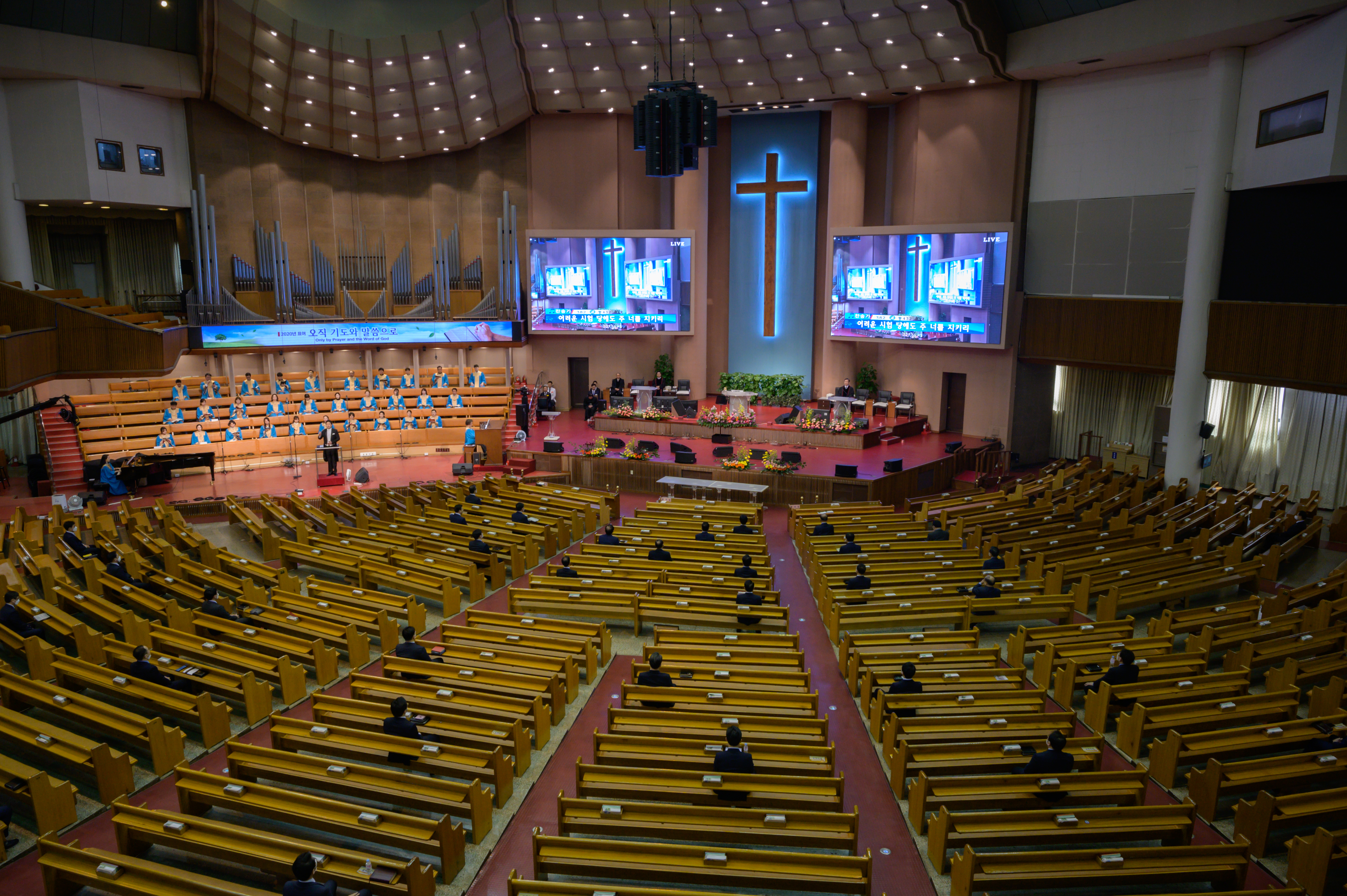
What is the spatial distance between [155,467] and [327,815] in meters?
13.3

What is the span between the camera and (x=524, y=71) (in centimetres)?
2252

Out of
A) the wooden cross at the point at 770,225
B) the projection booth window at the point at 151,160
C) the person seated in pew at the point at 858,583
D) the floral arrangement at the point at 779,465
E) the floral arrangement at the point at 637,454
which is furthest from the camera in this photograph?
the wooden cross at the point at 770,225

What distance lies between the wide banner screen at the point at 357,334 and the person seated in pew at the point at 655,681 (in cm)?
1712

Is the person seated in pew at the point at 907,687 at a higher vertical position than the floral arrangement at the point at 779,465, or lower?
lower

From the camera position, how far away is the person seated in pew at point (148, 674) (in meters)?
8.17

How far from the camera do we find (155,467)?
1673cm

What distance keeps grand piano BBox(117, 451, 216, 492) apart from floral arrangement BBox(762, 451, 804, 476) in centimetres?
1137

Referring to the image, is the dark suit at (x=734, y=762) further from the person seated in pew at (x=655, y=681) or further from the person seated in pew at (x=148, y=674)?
the person seated in pew at (x=148, y=674)

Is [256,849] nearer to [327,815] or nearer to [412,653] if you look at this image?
[327,815]

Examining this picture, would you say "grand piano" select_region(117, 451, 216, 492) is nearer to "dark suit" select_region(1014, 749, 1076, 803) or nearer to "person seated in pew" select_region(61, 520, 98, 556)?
"person seated in pew" select_region(61, 520, 98, 556)

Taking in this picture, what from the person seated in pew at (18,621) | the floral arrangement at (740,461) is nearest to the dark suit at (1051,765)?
the person seated in pew at (18,621)

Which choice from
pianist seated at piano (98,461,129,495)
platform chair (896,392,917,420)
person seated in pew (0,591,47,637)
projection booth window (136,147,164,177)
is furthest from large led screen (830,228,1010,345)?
person seated in pew (0,591,47,637)

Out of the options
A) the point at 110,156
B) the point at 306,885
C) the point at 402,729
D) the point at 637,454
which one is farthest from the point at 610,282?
the point at 306,885

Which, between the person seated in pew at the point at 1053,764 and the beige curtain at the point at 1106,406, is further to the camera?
the beige curtain at the point at 1106,406
